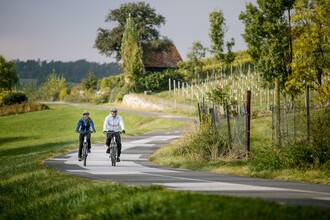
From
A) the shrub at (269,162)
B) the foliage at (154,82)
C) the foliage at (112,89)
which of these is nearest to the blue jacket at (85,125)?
the shrub at (269,162)

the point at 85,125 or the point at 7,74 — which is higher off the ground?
the point at 7,74

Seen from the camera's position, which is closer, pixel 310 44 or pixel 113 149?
pixel 113 149

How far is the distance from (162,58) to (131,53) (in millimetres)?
16454

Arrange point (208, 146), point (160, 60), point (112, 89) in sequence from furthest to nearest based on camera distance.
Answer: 1. point (160, 60)
2. point (112, 89)
3. point (208, 146)

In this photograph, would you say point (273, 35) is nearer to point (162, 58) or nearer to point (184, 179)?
point (184, 179)

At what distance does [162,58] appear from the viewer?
84.6m

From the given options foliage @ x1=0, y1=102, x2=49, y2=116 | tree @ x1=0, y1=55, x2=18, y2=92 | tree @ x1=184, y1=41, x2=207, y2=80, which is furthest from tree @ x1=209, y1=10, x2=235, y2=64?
tree @ x1=0, y1=55, x2=18, y2=92

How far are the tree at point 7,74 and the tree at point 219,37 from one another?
47373 mm

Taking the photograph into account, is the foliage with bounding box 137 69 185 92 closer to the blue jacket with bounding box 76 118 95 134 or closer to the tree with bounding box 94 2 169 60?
the tree with bounding box 94 2 169 60

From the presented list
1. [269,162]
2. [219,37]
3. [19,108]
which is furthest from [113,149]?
[19,108]

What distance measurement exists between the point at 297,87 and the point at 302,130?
11.4 meters

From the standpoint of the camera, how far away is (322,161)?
52.9ft

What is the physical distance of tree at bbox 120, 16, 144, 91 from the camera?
68069 millimetres

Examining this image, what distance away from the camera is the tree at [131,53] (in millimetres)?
68069
